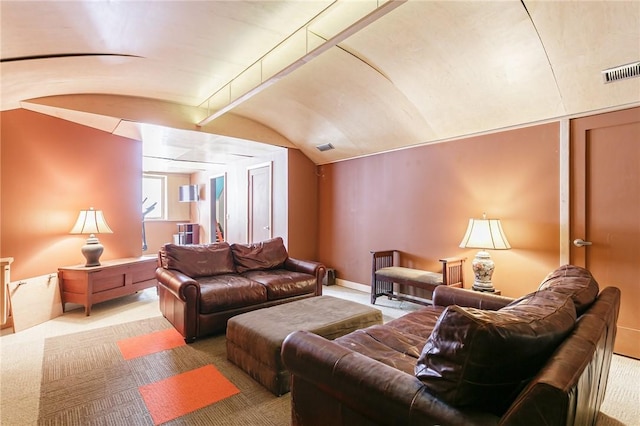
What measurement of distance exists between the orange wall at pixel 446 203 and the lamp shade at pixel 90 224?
3.47m

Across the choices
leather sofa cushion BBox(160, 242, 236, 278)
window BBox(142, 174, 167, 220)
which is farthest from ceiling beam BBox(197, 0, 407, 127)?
window BBox(142, 174, 167, 220)

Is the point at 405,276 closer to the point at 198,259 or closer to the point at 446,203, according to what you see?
the point at 446,203

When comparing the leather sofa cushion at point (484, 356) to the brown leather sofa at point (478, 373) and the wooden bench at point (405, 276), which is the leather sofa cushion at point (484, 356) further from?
the wooden bench at point (405, 276)

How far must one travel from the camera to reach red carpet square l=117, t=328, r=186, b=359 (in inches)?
107

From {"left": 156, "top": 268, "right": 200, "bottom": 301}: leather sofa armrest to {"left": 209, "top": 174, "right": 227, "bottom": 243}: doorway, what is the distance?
14.0ft

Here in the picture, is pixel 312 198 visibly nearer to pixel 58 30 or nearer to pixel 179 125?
pixel 179 125

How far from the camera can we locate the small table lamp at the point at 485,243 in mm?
3219

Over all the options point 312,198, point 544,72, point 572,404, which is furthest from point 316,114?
point 572,404

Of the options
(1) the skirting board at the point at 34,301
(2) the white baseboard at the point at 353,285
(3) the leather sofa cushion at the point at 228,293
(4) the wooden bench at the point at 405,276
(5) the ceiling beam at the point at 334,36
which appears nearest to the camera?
(5) the ceiling beam at the point at 334,36

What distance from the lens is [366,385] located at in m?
1.18

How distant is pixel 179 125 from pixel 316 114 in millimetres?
2007

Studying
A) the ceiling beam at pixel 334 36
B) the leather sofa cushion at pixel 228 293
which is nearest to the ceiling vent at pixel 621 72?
the ceiling beam at pixel 334 36

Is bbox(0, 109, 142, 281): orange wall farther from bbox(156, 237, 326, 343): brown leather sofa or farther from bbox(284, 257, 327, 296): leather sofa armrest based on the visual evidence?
bbox(284, 257, 327, 296): leather sofa armrest

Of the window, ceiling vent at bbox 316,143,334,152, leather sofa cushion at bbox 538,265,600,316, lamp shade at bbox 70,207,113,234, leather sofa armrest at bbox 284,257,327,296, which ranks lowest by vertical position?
leather sofa armrest at bbox 284,257,327,296
